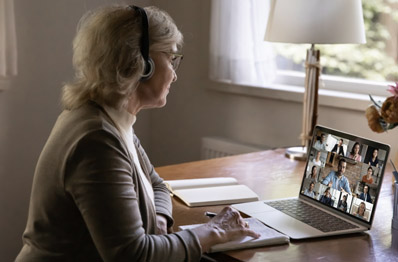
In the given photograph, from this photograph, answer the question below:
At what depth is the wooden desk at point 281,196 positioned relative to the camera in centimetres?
149

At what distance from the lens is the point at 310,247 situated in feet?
5.06

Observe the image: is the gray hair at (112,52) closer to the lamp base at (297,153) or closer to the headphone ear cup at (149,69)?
the headphone ear cup at (149,69)

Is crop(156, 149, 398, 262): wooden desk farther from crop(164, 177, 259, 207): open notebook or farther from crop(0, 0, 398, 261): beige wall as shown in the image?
crop(0, 0, 398, 261): beige wall

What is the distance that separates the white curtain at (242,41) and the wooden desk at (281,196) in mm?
500

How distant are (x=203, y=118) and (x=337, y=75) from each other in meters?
0.70

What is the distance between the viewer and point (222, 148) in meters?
3.05

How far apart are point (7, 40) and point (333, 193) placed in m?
1.62

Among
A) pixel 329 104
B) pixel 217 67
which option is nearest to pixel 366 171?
pixel 329 104

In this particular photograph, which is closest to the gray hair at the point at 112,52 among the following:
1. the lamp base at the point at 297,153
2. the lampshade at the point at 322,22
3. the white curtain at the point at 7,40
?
the lampshade at the point at 322,22

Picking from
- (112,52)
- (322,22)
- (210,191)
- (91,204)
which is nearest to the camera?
(91,204)

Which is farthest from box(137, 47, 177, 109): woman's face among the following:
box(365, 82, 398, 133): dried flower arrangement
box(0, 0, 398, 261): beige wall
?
box(0, 0, 398, 261): beige wall

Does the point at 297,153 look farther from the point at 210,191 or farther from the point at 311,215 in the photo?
the point at 311,215

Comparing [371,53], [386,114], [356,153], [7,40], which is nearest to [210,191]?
[356,153]

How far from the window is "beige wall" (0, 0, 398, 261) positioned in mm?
136
